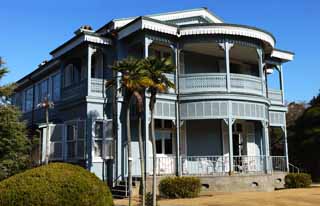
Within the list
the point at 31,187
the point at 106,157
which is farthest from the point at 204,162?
the point at 31,187

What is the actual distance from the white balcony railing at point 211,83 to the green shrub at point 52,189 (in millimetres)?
11079

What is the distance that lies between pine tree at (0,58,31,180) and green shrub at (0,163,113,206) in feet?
30.4

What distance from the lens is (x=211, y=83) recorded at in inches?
844

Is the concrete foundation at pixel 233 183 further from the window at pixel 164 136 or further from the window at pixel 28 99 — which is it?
the window at pixel 28 99

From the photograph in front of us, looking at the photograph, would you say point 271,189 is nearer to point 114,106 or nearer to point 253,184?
point 253,184

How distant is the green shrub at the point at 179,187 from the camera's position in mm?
18406

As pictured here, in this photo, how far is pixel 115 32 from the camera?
71.8 ft

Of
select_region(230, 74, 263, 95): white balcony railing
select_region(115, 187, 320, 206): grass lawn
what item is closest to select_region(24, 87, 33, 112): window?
select_region(115, 187, 320, 206): grass lawn

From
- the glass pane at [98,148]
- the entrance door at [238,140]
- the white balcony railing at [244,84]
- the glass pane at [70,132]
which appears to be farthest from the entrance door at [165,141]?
the glass pane at [70,132]

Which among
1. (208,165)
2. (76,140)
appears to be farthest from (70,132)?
(208,165)

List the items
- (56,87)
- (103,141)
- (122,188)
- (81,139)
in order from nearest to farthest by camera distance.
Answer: (122,188) < (103,141) < (81,139) < (56,87)

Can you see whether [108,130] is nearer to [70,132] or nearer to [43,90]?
[70,132]

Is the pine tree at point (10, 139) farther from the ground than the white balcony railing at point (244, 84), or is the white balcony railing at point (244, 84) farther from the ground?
the white balcony railing at point (244, 84)

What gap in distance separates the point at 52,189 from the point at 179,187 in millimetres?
8667
